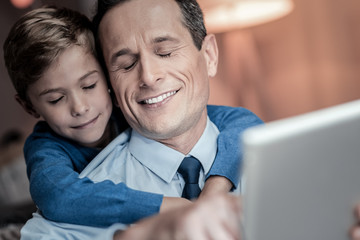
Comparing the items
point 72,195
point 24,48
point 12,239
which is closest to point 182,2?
point 24,48

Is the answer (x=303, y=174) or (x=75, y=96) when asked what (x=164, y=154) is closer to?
(x=75, y=96)

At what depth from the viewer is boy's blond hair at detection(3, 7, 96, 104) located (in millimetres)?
1587

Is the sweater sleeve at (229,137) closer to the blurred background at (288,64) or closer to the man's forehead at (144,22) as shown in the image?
the man's forehead at (144,22)

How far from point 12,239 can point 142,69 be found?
3.64 ft

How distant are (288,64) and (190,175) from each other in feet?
9.49

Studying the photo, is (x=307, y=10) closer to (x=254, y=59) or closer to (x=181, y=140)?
(x=254, y=59)

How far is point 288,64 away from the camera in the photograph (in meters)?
4.11

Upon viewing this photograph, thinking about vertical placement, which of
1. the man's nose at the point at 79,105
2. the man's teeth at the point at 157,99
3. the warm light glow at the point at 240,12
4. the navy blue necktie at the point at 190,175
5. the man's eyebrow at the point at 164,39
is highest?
the man's eyebrow at the point at 164,39

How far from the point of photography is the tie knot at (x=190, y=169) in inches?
57.4

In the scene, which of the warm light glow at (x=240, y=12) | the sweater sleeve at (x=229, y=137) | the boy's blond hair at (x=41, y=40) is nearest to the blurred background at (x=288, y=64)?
the warm light glow at (x=240, y=12)

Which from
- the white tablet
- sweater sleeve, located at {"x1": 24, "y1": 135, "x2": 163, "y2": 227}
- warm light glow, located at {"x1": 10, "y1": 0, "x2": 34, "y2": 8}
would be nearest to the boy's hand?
sweater sleeve, located at {"x1": 24, "y1": 135, "x2": 163, "y2": 227}

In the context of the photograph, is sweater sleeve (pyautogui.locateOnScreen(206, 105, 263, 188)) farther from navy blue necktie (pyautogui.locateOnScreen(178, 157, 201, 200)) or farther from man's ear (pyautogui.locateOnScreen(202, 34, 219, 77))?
man's ear (pyautogui.locateOnScreen(202, 34, 219, 77))

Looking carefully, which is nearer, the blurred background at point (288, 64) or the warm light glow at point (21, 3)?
the blurred background at point (288, 64)

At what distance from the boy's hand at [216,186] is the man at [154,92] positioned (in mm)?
97
